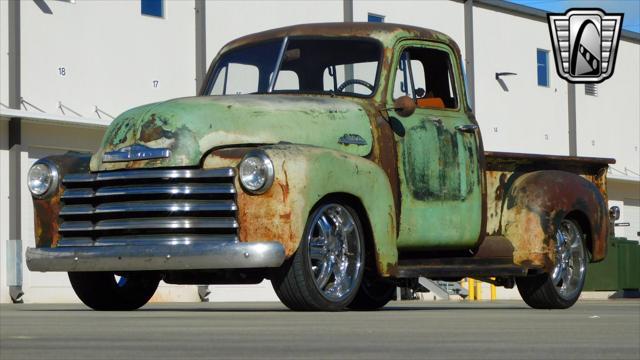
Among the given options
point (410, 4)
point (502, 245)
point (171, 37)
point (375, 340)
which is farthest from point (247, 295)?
point (375, 340)

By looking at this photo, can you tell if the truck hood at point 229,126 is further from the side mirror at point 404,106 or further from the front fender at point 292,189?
the side mirror at point 404,106

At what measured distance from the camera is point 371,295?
530 inches

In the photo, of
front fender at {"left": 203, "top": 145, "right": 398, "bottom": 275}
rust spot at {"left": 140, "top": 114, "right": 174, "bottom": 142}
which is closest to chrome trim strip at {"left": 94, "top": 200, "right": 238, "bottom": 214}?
front fender at {"left": 203, "top": 145, "right": 398, "bottom": 275}

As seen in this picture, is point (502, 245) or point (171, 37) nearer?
point (502, 245)

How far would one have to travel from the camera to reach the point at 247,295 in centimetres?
3378

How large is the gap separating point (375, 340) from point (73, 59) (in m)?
23.7

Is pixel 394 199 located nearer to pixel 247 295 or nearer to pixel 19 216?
pixel 19 216

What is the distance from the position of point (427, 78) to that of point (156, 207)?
3.25 metres

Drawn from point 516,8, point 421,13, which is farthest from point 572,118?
point 421,13

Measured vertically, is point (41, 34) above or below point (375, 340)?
above

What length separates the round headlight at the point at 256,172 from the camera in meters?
10.9

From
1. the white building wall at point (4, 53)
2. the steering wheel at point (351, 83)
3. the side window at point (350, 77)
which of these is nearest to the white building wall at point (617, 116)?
the white building wall at point (4, 53)

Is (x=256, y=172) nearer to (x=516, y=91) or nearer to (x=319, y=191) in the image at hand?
(x=319, y=191)

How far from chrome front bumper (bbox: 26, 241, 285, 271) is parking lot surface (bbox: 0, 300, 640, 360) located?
0.59 metres
